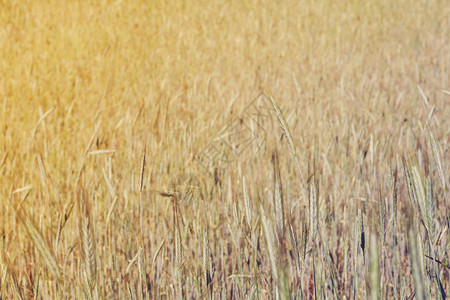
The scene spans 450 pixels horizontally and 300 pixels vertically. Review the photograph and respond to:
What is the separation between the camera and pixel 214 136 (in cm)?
158

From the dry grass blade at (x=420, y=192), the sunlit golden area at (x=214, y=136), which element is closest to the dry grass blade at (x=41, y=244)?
the sunlit golden area at (x=214, y=136)

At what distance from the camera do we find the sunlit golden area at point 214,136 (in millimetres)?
878

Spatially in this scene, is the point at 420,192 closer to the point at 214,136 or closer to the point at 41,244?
the point at 41,244

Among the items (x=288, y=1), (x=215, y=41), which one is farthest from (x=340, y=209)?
(x=288, y=1)

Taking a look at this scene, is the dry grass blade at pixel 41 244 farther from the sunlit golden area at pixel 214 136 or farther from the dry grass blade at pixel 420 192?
the dry grass blade at pixel 420 192

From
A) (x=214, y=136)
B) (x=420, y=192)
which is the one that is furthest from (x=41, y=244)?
(x=214, y=136)

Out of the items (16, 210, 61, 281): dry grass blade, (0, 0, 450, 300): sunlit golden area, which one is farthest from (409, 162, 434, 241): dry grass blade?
(16, 210, 61, 281): dry grass blade

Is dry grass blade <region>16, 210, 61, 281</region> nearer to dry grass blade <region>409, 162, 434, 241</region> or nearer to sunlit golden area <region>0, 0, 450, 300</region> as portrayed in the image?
sunlit golden area <region>0, 0, 450, 300</region>

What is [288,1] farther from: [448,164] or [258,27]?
[448,164]

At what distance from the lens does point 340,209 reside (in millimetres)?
1369

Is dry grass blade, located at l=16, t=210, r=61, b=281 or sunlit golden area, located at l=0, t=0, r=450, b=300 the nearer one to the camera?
dry grass blade, located at l=16, t=210, r=61, b=281

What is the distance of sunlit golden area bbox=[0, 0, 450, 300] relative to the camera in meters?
0.88

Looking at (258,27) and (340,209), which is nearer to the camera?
(340,209)

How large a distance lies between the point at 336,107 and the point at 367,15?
2.29 m
